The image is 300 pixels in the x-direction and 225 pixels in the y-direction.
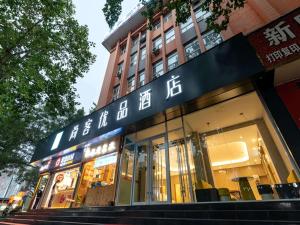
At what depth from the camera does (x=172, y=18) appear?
14305 millimetres

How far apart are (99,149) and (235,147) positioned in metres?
7.70

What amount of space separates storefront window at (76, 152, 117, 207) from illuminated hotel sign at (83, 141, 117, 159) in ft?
0.80

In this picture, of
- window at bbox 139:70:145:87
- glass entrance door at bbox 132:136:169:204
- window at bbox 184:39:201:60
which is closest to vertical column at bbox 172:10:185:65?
window at bbox 184:39:201:60

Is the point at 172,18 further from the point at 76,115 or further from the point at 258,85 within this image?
the point at 76,115

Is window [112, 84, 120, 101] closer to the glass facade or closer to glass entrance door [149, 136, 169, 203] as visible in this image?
the glass facade

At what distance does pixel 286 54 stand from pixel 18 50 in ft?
42.1

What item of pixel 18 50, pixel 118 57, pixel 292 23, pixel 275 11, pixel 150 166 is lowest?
pixel 150 166

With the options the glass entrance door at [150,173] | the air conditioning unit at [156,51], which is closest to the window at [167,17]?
the air conditioning unit at [156,51]

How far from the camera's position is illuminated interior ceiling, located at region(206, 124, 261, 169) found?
342 inches

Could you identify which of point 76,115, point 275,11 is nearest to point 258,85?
point 275,11

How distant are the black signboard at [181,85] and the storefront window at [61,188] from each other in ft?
6.91

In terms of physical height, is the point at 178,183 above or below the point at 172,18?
below

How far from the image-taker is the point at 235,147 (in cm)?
1023

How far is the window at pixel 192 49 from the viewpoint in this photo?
35.0 ft
